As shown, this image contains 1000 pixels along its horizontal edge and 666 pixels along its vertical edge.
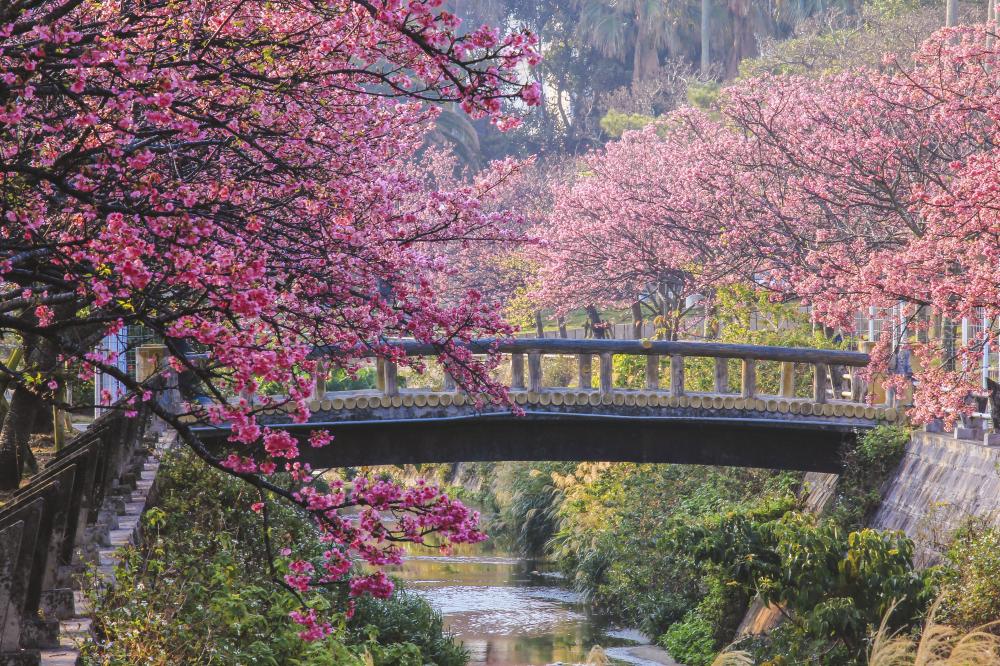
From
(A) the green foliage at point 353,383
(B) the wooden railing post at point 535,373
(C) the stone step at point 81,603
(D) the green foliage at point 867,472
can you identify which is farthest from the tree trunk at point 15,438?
(A) the green foliage at point 353,383

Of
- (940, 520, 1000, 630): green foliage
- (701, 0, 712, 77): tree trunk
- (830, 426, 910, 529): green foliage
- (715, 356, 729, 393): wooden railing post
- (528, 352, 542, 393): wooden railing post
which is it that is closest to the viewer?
(940, 520, 1000, 630): green foliage

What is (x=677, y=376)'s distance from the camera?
18781 millimetres

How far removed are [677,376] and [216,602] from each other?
428 inches

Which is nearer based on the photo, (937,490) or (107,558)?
(107,558)

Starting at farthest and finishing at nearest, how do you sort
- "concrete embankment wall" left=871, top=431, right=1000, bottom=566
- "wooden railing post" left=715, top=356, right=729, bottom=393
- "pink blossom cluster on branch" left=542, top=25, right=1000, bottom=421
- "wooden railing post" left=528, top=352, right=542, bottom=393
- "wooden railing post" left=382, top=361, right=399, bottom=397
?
"wooden railing post" left=715, top=356, right=729, bottom=393 → "wooden railing post" left=528, top=352, right=542, bottom=393 → "wooden railing post" left=382, top=361, right=399, bottom=397 → "pink blossom cluster on branch" left=542, top=25, right=1000, bottom=421 → "concrete embankment wall" left=871, top=431, right=1000, bottom=566

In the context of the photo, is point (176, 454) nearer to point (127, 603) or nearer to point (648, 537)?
point (127, 603)

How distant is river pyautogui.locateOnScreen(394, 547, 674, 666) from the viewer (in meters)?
19.5

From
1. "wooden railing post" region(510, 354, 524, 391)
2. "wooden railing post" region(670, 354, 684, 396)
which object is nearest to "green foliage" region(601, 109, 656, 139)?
"wooden railing post" region(670, 354, 684, 396)

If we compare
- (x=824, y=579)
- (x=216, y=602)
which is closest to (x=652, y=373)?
(x=824, y=579)

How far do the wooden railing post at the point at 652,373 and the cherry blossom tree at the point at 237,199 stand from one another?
8862 mm

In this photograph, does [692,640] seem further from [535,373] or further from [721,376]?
[535,373]

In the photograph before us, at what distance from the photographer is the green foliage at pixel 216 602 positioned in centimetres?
760

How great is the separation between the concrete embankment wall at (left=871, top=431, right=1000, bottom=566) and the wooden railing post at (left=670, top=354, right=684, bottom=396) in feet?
10.2

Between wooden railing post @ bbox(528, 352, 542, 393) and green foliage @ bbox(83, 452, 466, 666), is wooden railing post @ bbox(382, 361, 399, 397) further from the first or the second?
green foliage @ bbox(83, 452, 466, 666)
